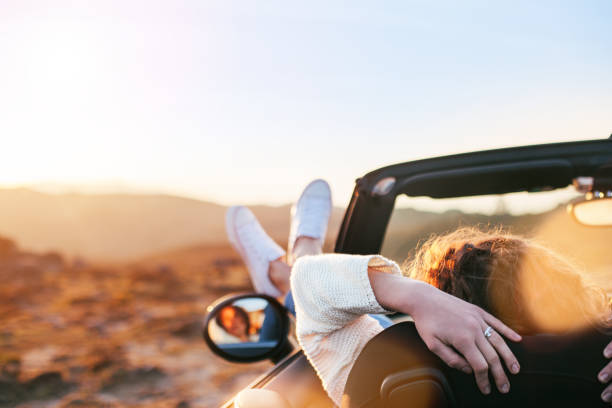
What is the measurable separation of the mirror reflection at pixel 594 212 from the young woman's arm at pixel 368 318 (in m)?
0.84

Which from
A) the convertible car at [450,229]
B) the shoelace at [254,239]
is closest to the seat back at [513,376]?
the convertible car at [450,229]

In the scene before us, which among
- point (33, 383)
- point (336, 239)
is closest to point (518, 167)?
point (336, 239)

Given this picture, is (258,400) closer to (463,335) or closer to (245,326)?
(463,335)

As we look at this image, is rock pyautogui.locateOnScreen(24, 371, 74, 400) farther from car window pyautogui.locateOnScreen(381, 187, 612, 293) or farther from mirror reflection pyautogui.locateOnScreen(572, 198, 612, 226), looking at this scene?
mirror reflection pyautogui.locateOnScreen(572, 198, 612, 226)

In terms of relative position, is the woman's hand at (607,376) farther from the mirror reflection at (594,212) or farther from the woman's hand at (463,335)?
the mirror reflection at (594,212)

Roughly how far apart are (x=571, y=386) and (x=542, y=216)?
114 cm

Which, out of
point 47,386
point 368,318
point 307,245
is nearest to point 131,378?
point 47,386

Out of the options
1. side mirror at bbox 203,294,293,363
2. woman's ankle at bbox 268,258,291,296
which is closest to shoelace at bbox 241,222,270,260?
woman's ankle at bbox 268,258,291,296

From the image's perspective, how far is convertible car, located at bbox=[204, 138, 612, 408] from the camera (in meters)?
0.92

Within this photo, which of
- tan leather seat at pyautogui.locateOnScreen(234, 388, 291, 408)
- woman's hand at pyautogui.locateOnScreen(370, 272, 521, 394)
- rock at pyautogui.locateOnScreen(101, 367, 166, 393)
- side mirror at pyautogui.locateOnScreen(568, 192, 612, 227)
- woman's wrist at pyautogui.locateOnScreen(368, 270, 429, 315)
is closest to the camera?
woman's hand at pyautogui.locateOnScreen(370, 272, 521, 394)

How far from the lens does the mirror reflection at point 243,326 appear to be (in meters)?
2.69

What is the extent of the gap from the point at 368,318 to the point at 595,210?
850 millimetres

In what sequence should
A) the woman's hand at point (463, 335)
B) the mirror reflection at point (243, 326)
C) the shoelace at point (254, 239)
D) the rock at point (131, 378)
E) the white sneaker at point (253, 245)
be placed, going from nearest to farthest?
the woman's hand at point (463, 335) → the mirror reflection at point (243, 326) → the white sneaker at point (253, 245) → the shoelace at point (254, 239) → the rock at point (131, 378)

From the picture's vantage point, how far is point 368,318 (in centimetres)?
140
